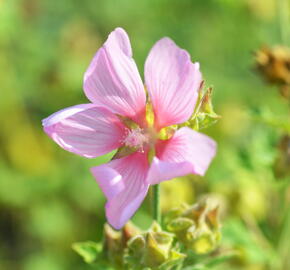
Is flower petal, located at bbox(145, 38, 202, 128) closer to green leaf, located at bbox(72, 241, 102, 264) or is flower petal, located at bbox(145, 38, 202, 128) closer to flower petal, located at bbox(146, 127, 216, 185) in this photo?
flower petal, located at bbox(146, 127, 216, 185)

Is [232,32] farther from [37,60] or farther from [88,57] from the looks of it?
[37,60]

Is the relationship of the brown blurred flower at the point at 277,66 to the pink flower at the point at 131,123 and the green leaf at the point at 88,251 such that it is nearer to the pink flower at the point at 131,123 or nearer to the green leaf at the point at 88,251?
the pink flower at the point at 131,123

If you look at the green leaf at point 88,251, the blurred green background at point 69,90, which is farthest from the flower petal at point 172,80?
the blurred green background at point 69,90

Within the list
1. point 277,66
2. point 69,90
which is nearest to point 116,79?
point 277,66

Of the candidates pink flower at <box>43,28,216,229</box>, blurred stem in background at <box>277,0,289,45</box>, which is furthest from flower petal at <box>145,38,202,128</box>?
blurred stem in background at <box>277,0,289,45</box>

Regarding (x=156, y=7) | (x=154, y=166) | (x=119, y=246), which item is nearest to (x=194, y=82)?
(x=154, y=166)

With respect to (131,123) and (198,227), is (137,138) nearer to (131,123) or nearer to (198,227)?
(131,123)

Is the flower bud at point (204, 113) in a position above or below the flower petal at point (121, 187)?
above
